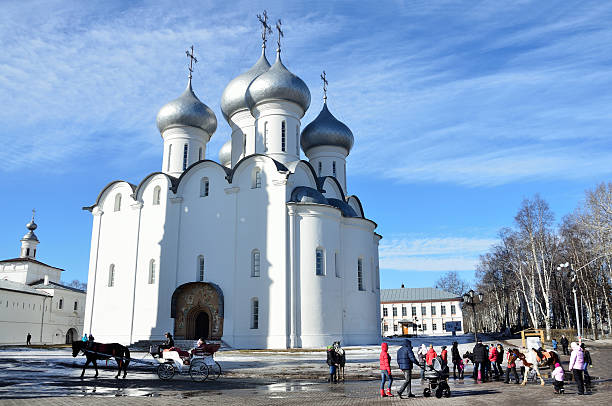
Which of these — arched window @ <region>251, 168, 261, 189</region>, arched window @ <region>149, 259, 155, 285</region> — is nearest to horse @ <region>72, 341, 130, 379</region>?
arched window @ <region>251, 168, 261, 189</region>

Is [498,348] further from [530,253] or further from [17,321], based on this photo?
[17,321]

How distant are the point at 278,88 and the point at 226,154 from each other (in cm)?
908

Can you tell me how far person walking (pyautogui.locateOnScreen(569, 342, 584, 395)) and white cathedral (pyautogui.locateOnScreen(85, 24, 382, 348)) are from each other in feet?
48.2

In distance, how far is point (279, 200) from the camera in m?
24.6

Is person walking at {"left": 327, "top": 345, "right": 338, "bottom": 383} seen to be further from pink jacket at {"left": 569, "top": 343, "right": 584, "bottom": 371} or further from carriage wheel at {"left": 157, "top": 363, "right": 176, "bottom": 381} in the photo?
pink jacket at {"left": 569, "top": 343, "right": 584, "bottom": 371}

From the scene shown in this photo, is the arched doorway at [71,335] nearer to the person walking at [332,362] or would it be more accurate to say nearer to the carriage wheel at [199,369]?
the carriage wheel at [199,369]

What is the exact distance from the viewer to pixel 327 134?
101ft

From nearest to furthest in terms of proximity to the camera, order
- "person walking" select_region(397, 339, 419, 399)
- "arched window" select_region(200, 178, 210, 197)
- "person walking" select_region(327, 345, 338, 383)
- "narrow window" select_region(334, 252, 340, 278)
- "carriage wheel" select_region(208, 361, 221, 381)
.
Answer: "person walking" select_region(397, 339, 419, 399) < "person walking" select_region(327, 345, 338, 383) < "carriage wheel" select_region(208, 361, 221, 381) < "narrow window" select_region(334, 252, 340, 278) < "arched window" select_region(200, 178, 210, 197)

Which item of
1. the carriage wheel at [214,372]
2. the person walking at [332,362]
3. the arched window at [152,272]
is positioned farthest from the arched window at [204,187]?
the person walking at [332,362]

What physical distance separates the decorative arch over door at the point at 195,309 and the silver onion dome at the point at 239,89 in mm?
11052

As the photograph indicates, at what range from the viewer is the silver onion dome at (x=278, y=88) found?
27250 millimetres

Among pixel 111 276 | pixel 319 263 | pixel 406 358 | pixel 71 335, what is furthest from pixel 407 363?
pixel 71 335

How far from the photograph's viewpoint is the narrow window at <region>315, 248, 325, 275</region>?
24.3 meters

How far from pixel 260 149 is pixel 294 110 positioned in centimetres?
284
